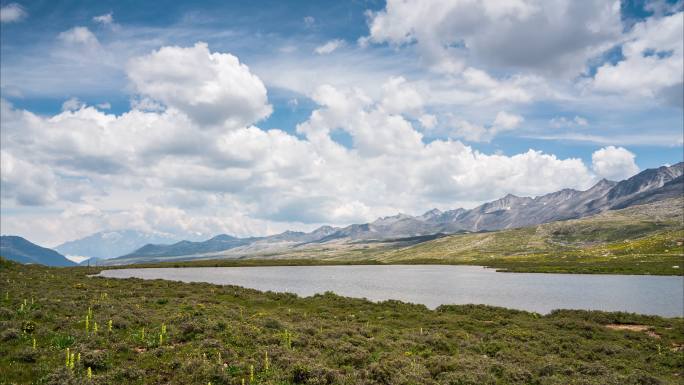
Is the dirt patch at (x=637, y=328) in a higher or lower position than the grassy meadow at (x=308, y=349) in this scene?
lower

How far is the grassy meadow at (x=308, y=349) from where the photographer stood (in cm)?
2117

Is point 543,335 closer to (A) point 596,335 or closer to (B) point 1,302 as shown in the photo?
(A) point 596,335

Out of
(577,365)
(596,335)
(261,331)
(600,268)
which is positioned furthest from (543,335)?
(600,268)

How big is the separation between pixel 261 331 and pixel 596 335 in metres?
35.2

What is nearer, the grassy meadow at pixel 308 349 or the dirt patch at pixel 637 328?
the grassy meadow at pixel 308 349

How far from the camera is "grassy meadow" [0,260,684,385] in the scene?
2117 cm

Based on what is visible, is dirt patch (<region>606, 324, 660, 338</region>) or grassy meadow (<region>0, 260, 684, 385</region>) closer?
grassy meadow (<region>0, 260, 684, 385</region>)

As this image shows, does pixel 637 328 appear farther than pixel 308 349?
Yes

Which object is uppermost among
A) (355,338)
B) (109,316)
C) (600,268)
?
(109,316)

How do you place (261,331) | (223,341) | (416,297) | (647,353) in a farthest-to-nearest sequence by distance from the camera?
(416,297)
(647,353)
(261,331)
(223,341)

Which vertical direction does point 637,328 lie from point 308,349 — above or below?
below

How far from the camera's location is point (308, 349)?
28.0 metres

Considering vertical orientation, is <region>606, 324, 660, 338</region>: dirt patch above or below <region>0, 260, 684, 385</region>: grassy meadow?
below

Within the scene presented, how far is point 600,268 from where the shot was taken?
14575cm
